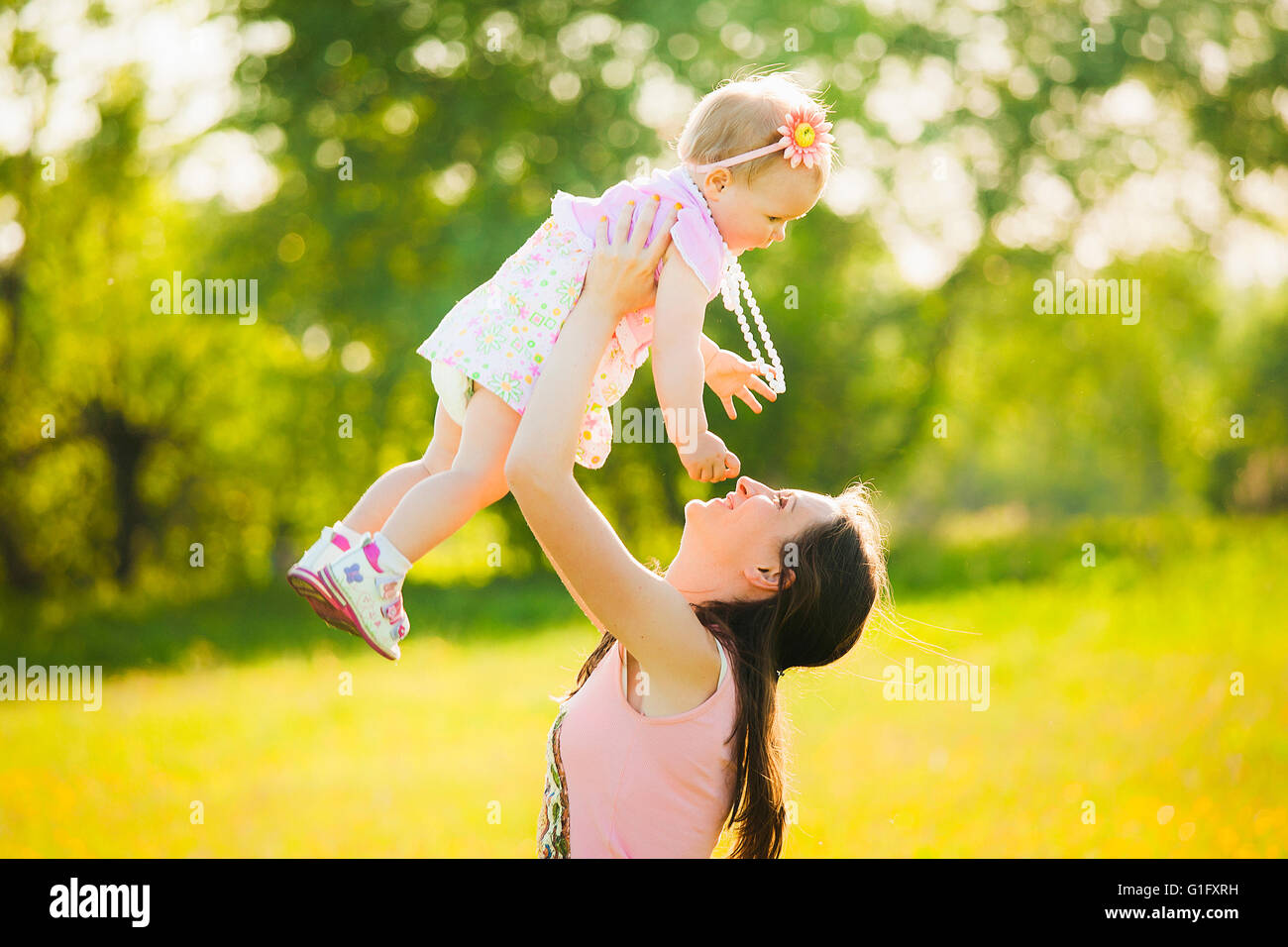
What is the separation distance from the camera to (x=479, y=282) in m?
10.5

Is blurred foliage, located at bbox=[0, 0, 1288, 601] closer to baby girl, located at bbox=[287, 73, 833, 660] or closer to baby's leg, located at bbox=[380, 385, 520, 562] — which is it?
baby girl, located at bbox=[287, 73, 833, 660]

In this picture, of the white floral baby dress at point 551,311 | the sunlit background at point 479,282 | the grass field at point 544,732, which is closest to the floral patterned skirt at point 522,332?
the white floral baby dress at point 551,311

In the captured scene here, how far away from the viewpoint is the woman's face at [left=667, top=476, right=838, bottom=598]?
7.55ft

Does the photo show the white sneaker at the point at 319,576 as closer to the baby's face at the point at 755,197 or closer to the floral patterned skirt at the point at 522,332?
the floral patterned skirt at the point at 522,332

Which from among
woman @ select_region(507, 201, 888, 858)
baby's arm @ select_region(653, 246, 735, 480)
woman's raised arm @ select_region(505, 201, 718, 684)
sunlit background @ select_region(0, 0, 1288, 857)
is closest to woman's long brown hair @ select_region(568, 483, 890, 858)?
woman @ select_region(507, 201, 888, 858)

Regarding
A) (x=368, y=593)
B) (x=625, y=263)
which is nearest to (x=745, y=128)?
(x=625, y=263)

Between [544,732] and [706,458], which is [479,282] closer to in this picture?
[544,732]

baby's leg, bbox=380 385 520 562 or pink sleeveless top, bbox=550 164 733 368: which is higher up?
pink sleeveless top, bbox=550 164 733 368

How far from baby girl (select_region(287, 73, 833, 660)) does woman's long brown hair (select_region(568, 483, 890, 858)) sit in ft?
0.81

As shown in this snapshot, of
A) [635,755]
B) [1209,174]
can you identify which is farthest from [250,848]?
[1209,174]

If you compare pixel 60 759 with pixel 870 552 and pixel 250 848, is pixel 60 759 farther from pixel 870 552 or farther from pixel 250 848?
pixel 870 552

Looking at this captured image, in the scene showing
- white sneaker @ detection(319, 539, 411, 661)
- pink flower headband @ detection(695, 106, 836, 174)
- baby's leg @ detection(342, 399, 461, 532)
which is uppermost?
pink flower headband @ detection(695, 106, 836, 174)

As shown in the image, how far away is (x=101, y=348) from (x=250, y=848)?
9272 millimetres

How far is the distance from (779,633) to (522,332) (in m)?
0.78
